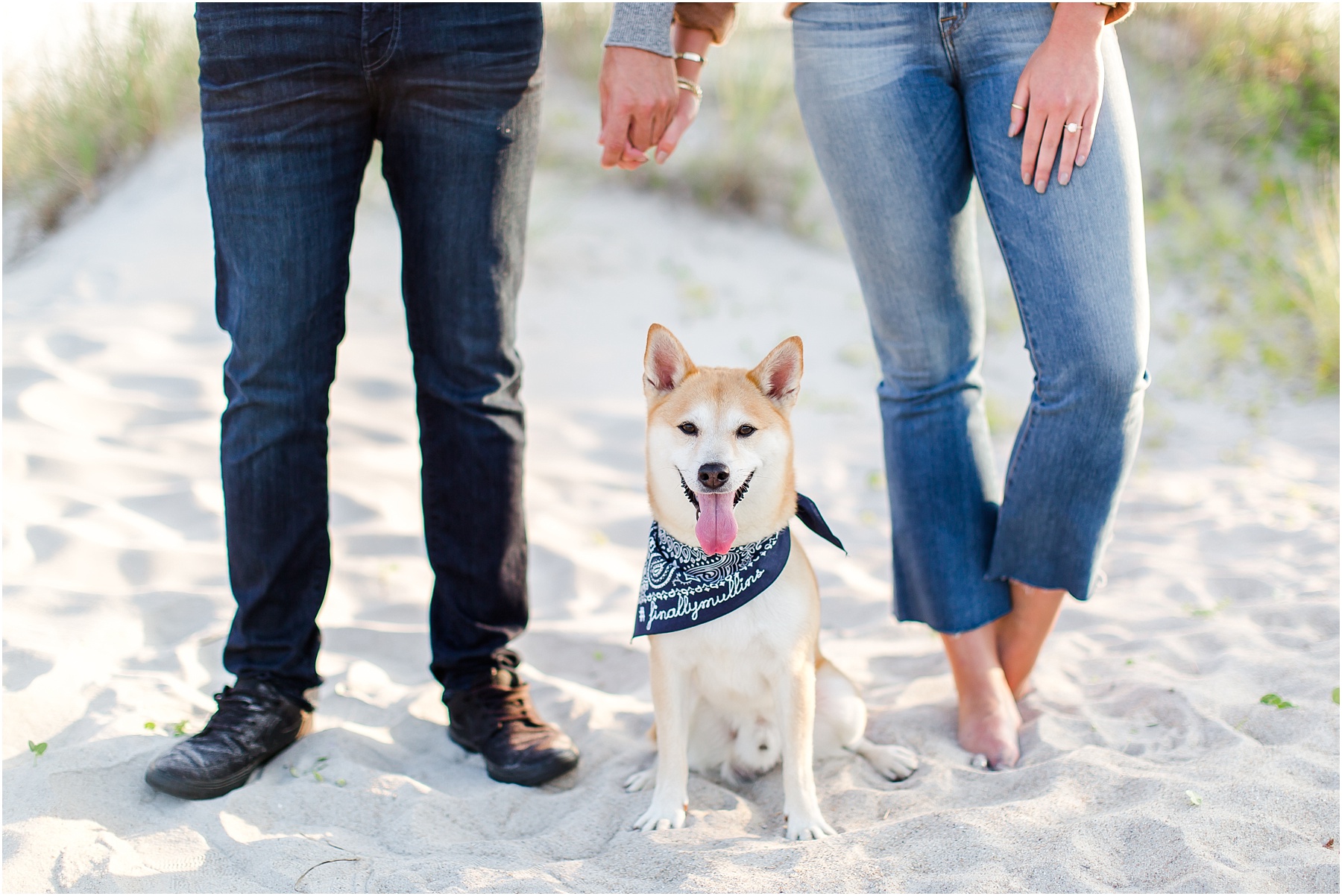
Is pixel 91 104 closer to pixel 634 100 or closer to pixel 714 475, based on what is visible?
pixel 634 100

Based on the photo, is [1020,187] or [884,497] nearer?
[1020,187]

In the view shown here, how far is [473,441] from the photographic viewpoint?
2090 mm

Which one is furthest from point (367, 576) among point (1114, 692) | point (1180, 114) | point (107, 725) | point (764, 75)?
point (1180, 114)

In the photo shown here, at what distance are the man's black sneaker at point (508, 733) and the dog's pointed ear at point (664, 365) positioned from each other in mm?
775

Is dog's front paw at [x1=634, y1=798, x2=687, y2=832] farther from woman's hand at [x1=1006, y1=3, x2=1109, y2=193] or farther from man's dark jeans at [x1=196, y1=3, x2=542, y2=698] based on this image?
woman's hand at [x1=1006, y1=3, x2=1109, y2=193]

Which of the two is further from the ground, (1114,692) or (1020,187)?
(1020,187)

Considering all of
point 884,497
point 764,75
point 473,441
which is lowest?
point 884,497

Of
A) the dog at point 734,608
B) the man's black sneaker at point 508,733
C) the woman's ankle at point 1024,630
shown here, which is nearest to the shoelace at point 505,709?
the man's black sneaker at point 508,733

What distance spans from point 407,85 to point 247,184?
1.27ft

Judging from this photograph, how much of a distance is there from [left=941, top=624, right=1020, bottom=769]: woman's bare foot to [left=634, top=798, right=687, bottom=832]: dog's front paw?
0.73 m

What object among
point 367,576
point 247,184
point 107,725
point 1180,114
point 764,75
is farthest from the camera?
point 1180,114

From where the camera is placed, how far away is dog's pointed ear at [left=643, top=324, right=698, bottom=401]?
2.07 m

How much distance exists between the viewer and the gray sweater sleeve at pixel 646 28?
199cm

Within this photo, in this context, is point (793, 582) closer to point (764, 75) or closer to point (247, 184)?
point (247, 184)
